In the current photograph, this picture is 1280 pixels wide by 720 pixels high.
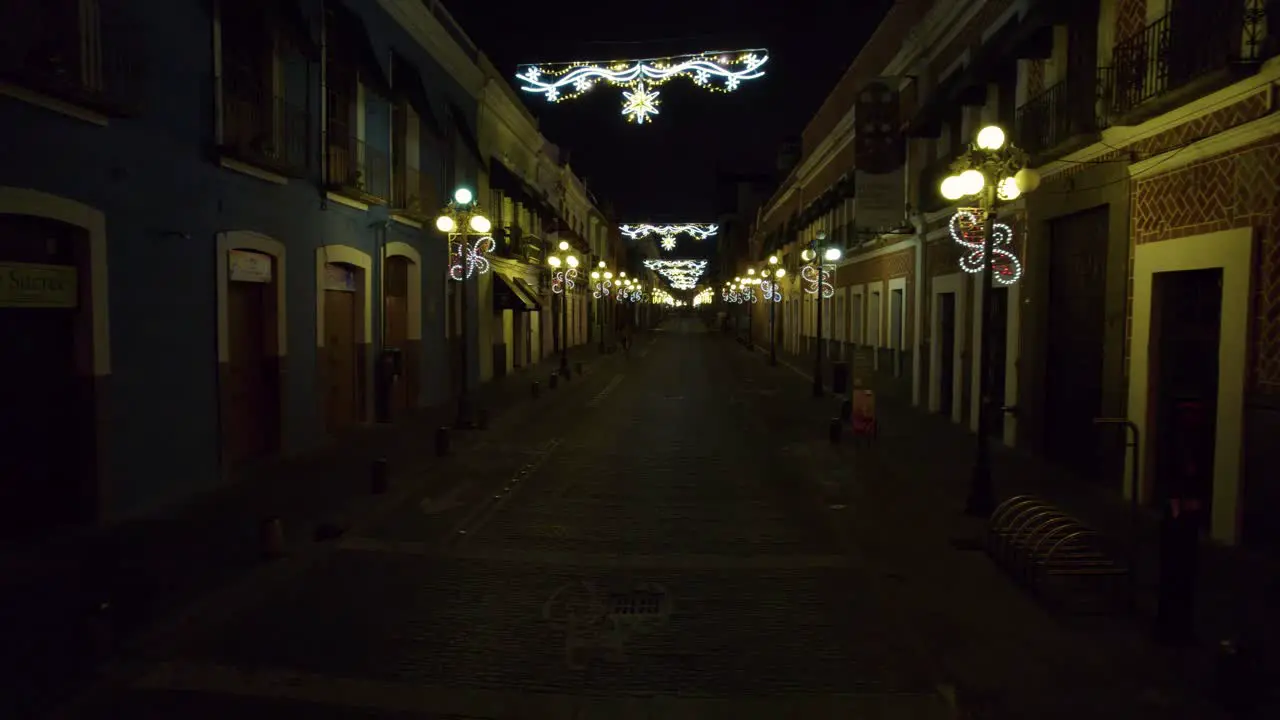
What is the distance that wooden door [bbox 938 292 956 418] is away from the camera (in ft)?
63.2

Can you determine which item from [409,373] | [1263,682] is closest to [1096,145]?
[1263,682]

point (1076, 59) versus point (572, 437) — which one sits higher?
point (1076, 59)

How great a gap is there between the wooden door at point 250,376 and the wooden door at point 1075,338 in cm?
1211

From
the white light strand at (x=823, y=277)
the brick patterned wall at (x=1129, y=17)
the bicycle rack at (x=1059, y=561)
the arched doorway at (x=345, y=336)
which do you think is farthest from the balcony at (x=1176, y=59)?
the white light strand at (x=823, y=277)

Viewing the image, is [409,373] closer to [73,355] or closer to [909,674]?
[73,355]

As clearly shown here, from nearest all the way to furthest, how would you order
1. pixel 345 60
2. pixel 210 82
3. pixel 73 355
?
1. pixel 73 355
2. pixel 210 82
3. pixel 345 60

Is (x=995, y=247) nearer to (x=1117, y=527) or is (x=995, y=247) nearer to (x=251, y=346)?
(x=1117, y=527)

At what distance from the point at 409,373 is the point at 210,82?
975 cm

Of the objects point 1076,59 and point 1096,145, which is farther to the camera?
point 1076,59

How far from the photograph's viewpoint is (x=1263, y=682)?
5.34m

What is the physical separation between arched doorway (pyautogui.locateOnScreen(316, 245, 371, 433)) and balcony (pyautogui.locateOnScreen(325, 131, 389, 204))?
1080mm

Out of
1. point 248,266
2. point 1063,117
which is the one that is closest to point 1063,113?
point 1063,117

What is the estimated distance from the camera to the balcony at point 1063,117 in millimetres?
11414

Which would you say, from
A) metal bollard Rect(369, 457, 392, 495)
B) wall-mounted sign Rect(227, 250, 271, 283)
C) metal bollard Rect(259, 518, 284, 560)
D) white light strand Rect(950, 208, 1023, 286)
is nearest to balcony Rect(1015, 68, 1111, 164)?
white light strand Rect(950, 208, 1023, 286)
